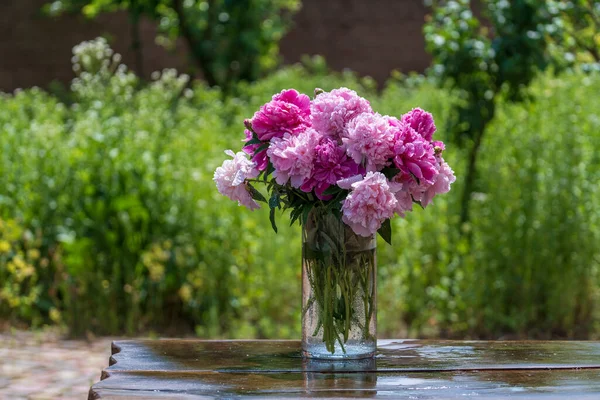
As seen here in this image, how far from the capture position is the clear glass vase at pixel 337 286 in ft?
7.45

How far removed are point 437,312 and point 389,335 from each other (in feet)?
1.00

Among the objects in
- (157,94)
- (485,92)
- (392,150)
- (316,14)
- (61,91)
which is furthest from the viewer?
(316,14)

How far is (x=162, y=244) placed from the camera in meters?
5.04

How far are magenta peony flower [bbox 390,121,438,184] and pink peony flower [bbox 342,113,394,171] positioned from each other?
0.02 meters

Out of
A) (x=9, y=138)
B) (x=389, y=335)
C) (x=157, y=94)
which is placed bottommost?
(x=389, y=335)

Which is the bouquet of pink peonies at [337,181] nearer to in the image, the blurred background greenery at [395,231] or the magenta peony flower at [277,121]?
the magenta peony flower at [277,121]

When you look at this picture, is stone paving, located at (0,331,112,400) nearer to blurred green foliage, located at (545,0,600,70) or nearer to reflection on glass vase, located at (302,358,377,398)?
reflection on glass vase, located at (302,358,377,398)

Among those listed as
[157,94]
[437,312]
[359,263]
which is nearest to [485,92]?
[437,312]

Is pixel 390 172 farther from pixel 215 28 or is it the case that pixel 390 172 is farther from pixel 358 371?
pixel 215 28

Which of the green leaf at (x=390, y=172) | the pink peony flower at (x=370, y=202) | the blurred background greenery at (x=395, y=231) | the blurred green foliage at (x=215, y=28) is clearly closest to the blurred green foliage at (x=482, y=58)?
the blurred background greenery at (x=395, y=231)

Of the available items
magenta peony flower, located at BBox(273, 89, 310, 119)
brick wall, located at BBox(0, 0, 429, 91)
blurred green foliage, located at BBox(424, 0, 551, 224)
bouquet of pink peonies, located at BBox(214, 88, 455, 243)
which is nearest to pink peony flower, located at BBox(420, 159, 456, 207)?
bouquet of pink peonies, located at BBox(214, 88, 455, 243)

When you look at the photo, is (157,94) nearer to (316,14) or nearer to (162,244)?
(162,244)

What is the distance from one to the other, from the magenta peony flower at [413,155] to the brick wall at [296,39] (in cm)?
845

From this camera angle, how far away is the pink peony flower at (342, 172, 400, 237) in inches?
83.6
